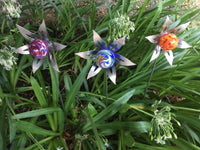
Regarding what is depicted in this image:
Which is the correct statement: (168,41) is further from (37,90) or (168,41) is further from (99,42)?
(37,90)

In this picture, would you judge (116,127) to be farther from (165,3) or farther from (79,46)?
(165,3)

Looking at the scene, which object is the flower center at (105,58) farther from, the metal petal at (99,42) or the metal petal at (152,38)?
the metal petal at (152,38)

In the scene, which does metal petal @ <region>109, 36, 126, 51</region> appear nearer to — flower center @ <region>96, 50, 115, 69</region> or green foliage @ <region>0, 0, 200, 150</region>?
flower center @ <region>96, 50, 115, 69</region>

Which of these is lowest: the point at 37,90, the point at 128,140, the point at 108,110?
the point at 128,140

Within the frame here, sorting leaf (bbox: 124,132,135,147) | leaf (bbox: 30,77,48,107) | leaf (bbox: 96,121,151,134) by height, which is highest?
leaf (bbox: 30,77,48,107)

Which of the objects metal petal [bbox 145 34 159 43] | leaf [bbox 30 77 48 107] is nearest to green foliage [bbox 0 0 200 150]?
leaf [bbox 30 77 48 107]

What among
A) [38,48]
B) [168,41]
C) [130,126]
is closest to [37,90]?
[38,48]

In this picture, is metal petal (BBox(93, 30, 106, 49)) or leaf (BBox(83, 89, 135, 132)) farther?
leaf (BBox(83, 89, 135, 132))

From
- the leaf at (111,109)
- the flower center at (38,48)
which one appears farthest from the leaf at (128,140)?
the flower center at (38,48)

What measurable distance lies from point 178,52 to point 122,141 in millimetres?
642

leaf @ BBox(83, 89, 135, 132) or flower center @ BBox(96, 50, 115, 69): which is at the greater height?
flower center @ BBox(96, 50, 115, 69)

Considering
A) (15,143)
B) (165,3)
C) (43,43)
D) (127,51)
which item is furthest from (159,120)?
(165,3)

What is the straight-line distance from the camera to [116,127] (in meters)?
0.84

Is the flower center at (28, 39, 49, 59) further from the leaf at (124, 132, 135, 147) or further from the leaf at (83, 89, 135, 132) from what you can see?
the leaf at (124, 132, 135, 147)
